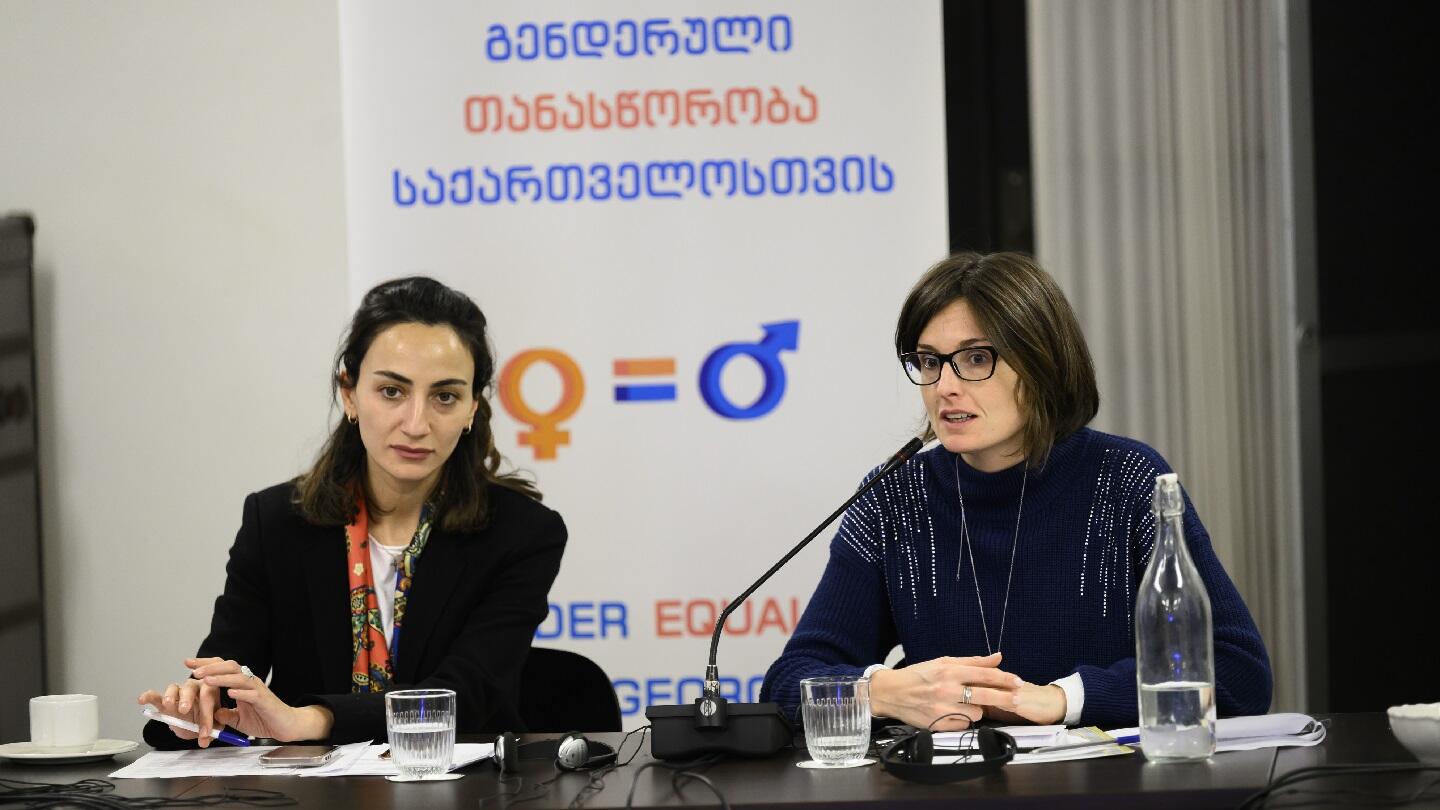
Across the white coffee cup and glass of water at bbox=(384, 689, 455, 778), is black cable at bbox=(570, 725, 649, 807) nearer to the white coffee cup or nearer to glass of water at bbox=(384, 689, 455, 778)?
glass of water at bbox=(384, 689, 455, 778)

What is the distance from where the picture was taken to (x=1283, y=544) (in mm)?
3848

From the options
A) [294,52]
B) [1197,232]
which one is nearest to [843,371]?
[1197,232]

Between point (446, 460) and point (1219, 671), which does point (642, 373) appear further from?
point (1219, 671)

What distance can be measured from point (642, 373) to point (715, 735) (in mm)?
1915

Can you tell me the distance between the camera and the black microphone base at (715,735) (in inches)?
75.1

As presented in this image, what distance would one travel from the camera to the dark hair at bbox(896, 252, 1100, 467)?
2354mm

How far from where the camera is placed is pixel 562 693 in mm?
2654

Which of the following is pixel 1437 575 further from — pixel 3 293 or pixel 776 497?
pixel 3 293

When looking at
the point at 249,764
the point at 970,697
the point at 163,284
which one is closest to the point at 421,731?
the point at 249,764

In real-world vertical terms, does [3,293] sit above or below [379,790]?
above

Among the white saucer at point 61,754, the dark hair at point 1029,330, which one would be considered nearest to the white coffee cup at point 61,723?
the white saucer at point 61,754

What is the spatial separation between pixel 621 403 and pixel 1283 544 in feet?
5.55

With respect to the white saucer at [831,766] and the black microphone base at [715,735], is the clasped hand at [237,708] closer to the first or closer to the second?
the black microphone base at [715,735]

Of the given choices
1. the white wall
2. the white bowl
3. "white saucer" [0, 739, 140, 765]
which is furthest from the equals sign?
the white bowl
